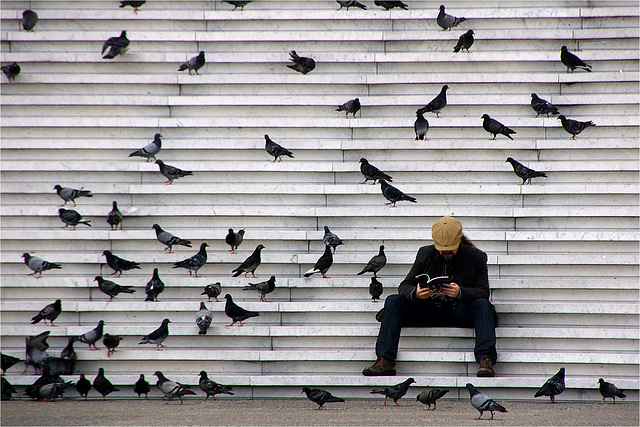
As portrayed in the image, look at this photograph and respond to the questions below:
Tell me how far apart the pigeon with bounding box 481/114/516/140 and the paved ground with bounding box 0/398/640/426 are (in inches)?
111

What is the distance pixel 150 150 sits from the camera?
7.45 m

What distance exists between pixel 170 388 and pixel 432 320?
244cm

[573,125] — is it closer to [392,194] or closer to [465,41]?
[465,41]

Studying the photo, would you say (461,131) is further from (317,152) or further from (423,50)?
(317,152)

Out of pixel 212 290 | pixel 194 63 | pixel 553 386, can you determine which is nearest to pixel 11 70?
pixel 194 63

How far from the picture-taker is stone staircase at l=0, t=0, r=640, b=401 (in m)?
6.57

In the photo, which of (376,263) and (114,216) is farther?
(114,216)

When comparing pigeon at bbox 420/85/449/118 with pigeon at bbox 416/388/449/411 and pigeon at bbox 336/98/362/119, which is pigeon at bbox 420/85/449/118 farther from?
pigeon at bbox 416/388/449/411

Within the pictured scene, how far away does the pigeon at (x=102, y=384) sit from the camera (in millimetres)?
6215

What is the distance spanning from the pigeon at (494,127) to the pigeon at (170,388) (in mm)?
4067

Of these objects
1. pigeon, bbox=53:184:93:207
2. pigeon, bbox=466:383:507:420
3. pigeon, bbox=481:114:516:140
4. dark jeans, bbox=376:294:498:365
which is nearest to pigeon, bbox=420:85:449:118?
pigeon, bbox=481:114:516:140

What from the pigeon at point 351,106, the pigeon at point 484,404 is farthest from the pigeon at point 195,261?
the pigeon at point 484,404

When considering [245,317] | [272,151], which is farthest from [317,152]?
[245,317]

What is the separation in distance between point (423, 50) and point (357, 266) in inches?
106
